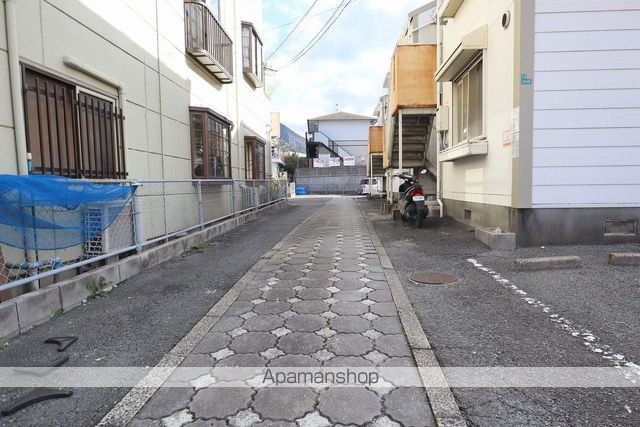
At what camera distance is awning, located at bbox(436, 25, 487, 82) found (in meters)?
7.34

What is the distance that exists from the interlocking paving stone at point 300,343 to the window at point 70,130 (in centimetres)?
326

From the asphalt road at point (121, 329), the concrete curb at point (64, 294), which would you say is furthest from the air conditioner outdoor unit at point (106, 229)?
the asphalt road at point (121, 329)

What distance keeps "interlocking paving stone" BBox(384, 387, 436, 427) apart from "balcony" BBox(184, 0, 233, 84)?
8032 millimetres

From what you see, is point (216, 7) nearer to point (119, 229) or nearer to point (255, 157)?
point (255, 157)

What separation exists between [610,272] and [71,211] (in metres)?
6.20

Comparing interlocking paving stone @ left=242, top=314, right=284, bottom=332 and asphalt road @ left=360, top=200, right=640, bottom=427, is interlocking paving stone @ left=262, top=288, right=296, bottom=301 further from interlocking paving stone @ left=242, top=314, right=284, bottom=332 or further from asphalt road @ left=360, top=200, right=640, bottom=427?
asphalt road @ left=360, top=200, right=640, bottom=427

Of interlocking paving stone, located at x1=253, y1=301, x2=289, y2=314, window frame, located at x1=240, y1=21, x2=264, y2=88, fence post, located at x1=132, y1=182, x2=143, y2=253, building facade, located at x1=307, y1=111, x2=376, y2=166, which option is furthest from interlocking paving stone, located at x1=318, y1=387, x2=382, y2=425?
Result: building facade, located at x1=307, y1=111, x2=376, y2=166

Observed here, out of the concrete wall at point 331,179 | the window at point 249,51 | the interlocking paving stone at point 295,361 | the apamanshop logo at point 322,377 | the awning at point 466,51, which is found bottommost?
the apamanshop logo at point 322,377

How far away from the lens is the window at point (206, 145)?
8.77 metres

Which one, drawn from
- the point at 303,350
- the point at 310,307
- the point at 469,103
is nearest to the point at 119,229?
the point at 310,307

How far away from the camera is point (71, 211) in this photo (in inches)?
A: 166

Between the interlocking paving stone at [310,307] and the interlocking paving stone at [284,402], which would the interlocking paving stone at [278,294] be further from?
the interlocking paving stone at [284,402]

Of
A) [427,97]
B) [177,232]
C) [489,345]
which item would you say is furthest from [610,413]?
[427,97]

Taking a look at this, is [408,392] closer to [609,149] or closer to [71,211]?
[71,211]
